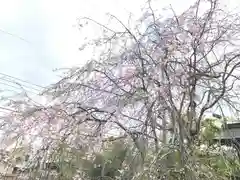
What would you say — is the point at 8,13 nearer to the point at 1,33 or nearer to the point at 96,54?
the point at 1,33

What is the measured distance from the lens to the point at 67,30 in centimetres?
539

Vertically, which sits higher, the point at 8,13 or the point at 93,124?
the point at 8,13

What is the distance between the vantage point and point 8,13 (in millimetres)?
7504

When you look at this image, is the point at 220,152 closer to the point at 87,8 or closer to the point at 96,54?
the point at 96,54

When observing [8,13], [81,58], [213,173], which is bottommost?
[213,173]

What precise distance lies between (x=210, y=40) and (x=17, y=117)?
7.71ft

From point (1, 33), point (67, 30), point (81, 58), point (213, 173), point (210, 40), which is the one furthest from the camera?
point (1, 33)

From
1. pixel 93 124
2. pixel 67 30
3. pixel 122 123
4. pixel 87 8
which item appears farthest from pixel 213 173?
pixel 67 30

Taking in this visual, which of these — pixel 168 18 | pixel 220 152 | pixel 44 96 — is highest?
pixel 168 18

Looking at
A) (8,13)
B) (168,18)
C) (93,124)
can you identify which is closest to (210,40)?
(168,18)

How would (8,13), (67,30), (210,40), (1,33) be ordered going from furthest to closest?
(1,33), (8,13), (67,30), (210,40)

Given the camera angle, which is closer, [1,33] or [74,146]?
[74,146]

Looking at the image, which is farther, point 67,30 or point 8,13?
point 8,13

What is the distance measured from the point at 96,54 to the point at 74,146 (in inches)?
42.8
